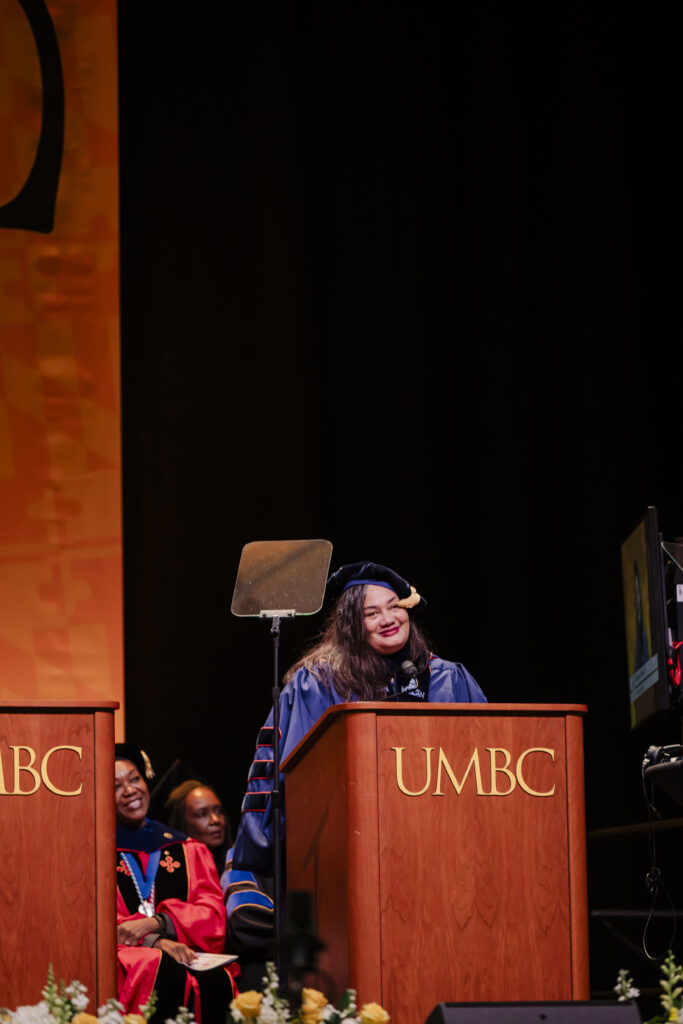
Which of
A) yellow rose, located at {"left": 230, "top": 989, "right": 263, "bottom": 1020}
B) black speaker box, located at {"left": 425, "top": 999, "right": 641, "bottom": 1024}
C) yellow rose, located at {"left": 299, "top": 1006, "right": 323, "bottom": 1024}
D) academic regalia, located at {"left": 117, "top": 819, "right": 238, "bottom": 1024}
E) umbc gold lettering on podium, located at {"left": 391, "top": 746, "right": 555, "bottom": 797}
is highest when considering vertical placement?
umbc gold lettering on podium, located at {"left": 391, "top": 746, "right": 555, "bottom": 797}

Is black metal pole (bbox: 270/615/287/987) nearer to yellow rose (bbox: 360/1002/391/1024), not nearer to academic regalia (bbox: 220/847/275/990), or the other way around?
academic regalia (bbox: 220/847/275/990)

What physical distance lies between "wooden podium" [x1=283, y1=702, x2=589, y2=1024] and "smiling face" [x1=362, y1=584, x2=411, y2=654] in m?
1.38

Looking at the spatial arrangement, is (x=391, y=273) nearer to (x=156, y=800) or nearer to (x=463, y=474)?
(x=463, y=474)

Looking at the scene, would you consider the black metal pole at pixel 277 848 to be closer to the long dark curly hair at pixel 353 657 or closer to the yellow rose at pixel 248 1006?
the long dark curly hair at pixel 353 657

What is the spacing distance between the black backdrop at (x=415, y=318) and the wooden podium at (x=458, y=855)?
2.61 meters

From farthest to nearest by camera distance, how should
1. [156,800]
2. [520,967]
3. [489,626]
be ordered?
[489,626], [156,800], [520,967]

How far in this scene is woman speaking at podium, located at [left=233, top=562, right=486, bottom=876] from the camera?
12.8 feet

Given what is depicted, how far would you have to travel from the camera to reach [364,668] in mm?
4035

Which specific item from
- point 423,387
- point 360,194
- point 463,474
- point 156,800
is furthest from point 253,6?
point 156,800

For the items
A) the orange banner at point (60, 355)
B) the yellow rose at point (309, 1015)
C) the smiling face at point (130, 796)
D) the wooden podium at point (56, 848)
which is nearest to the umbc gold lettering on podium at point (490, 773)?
the wooden podium at point (56, 848)

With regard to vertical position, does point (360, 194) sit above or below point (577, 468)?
above

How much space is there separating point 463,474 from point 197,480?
3.57ft

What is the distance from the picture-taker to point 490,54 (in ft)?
18.3

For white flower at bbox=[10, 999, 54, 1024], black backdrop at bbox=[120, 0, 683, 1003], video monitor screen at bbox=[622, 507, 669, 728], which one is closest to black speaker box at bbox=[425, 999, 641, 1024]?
white flower at bbox=[10, 999, 54, 1024]
